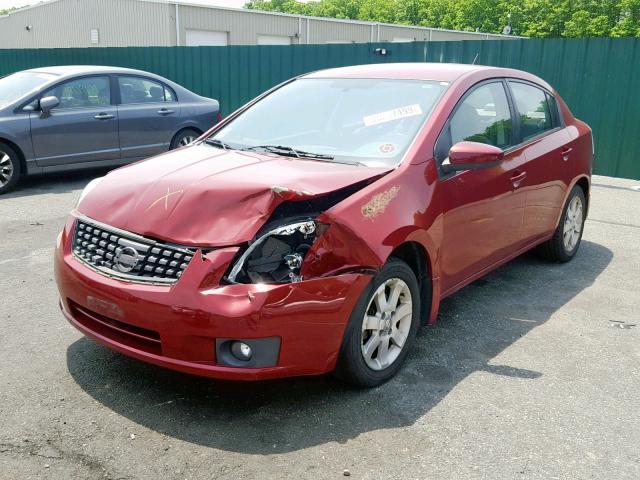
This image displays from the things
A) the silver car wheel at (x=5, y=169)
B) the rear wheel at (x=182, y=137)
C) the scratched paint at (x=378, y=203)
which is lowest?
the silver car wheel at (x=5, y=169)

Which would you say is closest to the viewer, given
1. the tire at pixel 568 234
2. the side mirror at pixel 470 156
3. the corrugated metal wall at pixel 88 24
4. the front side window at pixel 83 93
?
the side mirror at pixel 470 156

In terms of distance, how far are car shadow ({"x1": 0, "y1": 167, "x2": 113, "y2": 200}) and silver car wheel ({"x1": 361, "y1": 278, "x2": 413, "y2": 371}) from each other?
6.43m

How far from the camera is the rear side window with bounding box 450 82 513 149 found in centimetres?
419

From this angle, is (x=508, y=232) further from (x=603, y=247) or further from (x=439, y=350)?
(x=603, y=247)

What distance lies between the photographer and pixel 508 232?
4680 mm

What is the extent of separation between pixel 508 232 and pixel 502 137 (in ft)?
2.17

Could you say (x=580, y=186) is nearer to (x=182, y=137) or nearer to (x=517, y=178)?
(x=517, y=178)

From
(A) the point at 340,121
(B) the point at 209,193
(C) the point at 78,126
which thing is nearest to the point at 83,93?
(C) the point at 78,126

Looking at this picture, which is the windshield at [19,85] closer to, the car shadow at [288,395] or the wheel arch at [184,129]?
the wheel arch at [184,129]

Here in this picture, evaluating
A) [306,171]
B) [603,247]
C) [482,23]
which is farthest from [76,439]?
[482,23]

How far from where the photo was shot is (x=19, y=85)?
8969 millimetres

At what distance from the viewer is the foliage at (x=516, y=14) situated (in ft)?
219

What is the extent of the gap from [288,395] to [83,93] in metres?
7.00

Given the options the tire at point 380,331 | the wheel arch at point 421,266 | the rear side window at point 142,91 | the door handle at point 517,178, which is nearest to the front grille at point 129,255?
the tire at point 380,331
